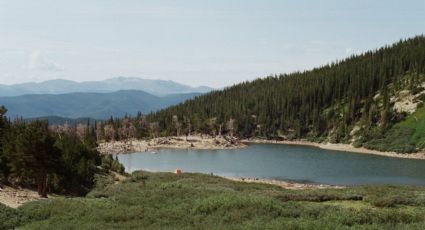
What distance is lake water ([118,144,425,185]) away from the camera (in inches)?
3612

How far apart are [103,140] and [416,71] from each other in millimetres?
133006

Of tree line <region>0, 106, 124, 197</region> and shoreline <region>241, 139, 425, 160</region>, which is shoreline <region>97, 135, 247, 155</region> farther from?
tree line <region>0, 106, 124, 197</region>

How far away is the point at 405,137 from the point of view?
492 feet

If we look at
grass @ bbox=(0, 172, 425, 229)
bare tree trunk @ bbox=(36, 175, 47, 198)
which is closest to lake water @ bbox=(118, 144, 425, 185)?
bare tree trunk @ bbox=(36, 175, 47, 198)

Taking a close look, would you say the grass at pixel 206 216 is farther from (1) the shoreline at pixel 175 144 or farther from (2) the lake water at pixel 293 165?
(1) the shoreline at pixel 175 144

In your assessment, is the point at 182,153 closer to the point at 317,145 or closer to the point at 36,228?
the point at 317,145

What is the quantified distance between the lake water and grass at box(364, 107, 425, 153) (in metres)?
15.2

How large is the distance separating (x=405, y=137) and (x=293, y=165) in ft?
189

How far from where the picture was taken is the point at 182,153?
5984 inches

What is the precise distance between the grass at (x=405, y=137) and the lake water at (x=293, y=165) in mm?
15223

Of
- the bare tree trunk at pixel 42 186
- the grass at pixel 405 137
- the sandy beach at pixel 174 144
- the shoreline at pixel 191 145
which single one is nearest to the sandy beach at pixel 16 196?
the bare tree trunk at pixel 42 186

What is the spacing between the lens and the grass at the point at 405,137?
143 metres

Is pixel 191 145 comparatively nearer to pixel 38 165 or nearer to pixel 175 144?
pixel 175 144

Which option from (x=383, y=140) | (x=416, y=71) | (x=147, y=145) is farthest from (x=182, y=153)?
(x=416, y=71)
